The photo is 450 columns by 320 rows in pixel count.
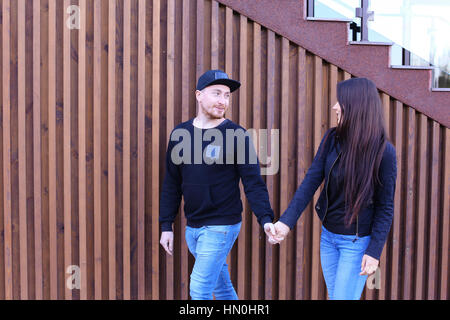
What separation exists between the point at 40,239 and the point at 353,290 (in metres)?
2.34

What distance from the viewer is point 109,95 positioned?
2850 mm

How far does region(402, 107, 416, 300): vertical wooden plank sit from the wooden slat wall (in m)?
0.01

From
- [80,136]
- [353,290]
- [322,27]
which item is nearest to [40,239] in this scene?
[80,136]

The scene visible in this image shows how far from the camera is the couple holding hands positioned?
71.7 inches

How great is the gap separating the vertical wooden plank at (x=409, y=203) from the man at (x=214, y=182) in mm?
1386

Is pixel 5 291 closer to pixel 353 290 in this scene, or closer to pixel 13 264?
pixel 13 264

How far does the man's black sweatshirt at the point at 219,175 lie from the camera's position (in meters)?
2.19

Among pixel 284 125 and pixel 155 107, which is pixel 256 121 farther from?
pixel 155 107

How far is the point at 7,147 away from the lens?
2.88 metres

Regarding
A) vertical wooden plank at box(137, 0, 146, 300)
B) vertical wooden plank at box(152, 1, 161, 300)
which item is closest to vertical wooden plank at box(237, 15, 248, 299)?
vertical wooden plank at box(152, 1, 161, 300)

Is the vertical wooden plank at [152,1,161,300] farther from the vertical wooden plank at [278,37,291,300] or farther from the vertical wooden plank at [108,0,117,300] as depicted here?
the vertical wooden plank at [278,37,291,300]

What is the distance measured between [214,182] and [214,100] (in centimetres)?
49
